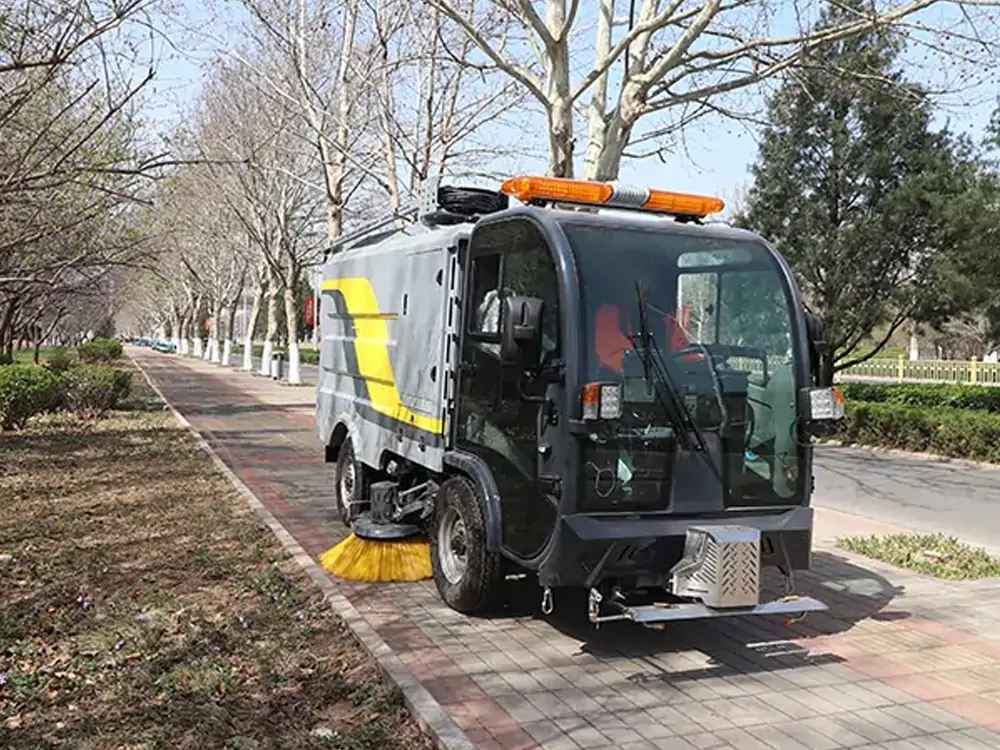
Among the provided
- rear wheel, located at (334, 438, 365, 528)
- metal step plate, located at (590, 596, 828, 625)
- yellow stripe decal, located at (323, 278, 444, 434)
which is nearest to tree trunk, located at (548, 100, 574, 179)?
yellow stripe decal, located at (323, 278, 444, 434)

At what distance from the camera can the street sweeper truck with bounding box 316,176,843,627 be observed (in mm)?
5117

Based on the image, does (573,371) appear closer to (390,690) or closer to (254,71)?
(390,690)

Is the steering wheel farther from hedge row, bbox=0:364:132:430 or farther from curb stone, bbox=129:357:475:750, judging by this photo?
hedge row, bbox=0:364:132:430

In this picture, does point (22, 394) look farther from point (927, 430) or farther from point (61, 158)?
point (927, 430)

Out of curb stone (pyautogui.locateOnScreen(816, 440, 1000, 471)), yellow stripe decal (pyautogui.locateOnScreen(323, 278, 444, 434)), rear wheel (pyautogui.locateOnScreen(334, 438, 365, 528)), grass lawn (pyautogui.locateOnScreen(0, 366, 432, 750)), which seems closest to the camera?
grass lawn (pyautogui.locateOnScreen(0, 366, 432, 750))

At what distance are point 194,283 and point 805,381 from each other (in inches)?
2118

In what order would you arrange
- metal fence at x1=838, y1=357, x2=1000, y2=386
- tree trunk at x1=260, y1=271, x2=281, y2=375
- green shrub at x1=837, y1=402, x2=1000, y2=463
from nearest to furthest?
1. green shrub at x1=837, y1=402, x2=1000, y2=463
2. tree trunk at x1=260, y1=271, x2=281, y2=375
3. metal fence at x1=838, y1=357, x2=1000, y2=386

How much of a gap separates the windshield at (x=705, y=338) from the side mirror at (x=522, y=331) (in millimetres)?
258

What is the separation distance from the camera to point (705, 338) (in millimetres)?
5473

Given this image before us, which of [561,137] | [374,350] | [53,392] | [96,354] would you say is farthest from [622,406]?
[96,354]

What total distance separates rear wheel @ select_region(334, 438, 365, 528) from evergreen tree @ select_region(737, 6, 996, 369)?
597 inches

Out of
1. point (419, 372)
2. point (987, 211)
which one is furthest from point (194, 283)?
point (419, 372)

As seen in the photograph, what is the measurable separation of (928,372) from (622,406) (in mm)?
40086

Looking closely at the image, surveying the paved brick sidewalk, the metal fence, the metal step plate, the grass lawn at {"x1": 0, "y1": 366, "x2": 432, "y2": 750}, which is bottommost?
the grass lawn at {"x1": 0, "y1": 366, "x2": 432, "y2": 750}
